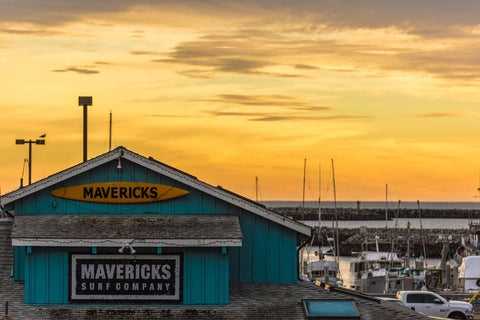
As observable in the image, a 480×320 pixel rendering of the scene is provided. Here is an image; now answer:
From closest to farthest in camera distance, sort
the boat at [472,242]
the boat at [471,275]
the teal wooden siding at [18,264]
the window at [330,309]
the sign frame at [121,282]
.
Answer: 1. the window at [330,309]
2. the sign frame at [121,282]
3. the teal wooden siding at [18,264]
4. the boat at [471,275]
5. the boat at [472,242]

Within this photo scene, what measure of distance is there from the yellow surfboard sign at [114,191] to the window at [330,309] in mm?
5975

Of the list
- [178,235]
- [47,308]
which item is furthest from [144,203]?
[47,308]

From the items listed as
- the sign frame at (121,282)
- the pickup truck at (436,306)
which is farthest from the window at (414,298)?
the sign frame at (121,282)

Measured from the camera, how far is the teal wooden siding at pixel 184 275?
103 feet

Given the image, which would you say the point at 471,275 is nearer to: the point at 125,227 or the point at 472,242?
the point at 125,227

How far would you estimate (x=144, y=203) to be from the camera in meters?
33.4

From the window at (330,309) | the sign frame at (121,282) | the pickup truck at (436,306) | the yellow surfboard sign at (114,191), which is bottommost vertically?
the pickup truck at (436,306)

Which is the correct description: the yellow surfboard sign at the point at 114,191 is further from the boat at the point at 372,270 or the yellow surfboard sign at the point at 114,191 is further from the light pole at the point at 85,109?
the boat at the point at 372,270

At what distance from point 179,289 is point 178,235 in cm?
189

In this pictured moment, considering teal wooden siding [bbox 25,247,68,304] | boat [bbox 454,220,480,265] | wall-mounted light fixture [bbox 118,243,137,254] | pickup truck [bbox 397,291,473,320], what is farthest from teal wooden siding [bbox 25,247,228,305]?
boat [bbox 454,220,480,265]

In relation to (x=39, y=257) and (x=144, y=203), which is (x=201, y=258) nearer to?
(x=144, y=203)

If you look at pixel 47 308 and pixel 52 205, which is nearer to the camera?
pixel 47 308

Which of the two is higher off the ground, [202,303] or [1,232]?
[1,232]

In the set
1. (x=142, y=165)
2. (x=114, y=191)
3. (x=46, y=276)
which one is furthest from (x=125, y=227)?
(x=46, y=276)
